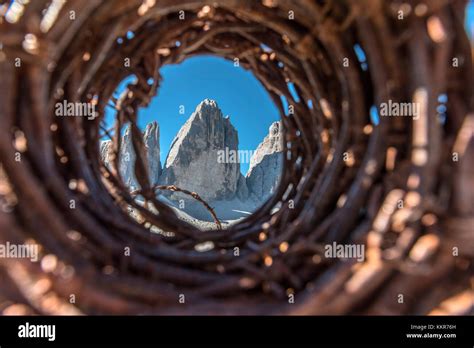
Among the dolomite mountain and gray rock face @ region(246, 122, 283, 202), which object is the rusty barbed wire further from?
gray rock face @ region(246, 122, 283, 202)

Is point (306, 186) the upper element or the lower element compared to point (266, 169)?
lower

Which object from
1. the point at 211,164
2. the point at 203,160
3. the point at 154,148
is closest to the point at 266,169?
the point at 211,164

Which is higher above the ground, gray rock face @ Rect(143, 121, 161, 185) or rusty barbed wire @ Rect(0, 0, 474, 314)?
gray rock face @ Rect(143, 121, 161, 185)

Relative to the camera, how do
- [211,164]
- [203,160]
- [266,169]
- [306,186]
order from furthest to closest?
[266,169] → [211,164] → [203,160] → [306,186]

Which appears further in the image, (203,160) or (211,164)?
(211,164)

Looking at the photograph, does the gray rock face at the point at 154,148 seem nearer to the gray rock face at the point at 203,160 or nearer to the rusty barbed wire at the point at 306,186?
the gray rock face at the point at 203,160

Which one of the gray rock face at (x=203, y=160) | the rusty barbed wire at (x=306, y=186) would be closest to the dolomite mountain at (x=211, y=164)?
the gray rock face at (x=203, y=160)

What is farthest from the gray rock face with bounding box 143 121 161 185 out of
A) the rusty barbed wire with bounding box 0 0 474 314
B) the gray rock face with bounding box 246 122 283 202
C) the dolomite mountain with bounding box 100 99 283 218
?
the rusty barbed wire with bounding box 0 0 474 314

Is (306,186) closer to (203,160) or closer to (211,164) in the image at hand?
(203,160)
